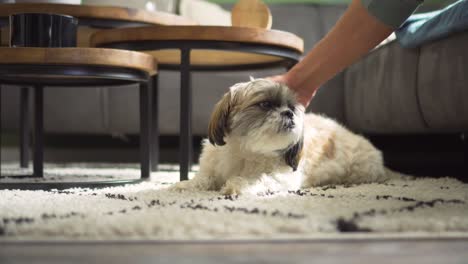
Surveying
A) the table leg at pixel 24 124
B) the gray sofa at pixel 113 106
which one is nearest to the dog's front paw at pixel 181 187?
the table leg at pixel 24 124

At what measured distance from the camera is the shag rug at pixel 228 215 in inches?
47.6

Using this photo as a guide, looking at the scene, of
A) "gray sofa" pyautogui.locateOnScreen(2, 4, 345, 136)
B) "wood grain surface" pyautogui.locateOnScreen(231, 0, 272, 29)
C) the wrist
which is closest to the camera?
the wrist

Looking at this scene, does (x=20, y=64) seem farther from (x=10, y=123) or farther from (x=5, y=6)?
(x=10, y=123)

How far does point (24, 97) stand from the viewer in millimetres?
3355

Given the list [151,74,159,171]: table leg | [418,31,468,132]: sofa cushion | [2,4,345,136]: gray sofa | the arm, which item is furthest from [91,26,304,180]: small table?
[2,4,345,136]: gray sofa

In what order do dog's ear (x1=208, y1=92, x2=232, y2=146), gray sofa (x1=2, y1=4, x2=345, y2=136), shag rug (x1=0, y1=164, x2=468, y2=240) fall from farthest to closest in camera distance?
gray sofa (x1=2, y1=4, x2=345, y2=136) → dog's ear (x1=208, y1=92, x2=232, y2=146) → shag rug (x1=0, y1=164, x2=468, y2=240)

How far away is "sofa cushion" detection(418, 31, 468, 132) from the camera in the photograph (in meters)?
2.19

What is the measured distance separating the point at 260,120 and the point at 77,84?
3.51ft

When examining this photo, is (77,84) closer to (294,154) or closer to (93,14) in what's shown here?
(93,14)

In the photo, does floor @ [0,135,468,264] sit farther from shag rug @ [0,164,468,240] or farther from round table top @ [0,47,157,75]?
round table top @ [0,47,157,75]

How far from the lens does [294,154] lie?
209 centimetres

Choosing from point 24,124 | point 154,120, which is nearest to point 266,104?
point 154,120

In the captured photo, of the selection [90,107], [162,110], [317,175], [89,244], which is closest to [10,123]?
[90,107]

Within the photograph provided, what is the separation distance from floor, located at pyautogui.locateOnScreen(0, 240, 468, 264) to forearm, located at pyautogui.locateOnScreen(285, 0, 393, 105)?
0.89 metres
